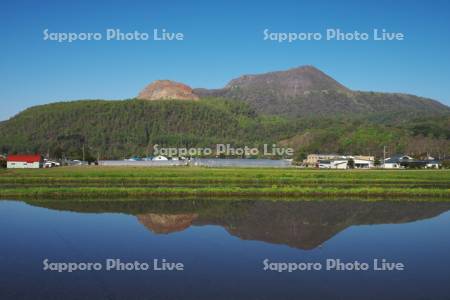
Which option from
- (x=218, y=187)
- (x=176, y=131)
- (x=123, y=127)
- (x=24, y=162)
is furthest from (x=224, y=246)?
(x=176, y=131)

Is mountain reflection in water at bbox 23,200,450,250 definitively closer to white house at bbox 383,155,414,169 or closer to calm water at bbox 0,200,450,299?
calm water at bbox 0,200,450,299

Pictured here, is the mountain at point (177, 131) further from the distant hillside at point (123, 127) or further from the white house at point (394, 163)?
Result: the white house at point (394, 163)

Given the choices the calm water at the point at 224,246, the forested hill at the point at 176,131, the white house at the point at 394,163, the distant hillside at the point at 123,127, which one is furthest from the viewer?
the distant hillside at the point at 123,127

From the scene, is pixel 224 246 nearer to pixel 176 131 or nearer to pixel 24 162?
pixel 24 162

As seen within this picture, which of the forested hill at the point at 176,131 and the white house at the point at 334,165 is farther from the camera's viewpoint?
the forested hill at the point at 176,131

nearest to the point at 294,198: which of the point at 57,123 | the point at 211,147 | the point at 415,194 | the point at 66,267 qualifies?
the point at 415,194

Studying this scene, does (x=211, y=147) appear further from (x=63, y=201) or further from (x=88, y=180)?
(x=63, y=201)

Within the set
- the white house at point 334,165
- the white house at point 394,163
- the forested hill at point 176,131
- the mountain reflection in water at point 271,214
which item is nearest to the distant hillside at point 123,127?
the forested hill at point 176,131

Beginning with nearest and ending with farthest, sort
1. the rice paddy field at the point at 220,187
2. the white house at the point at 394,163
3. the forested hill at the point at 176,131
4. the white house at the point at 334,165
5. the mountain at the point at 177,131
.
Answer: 1. the rice paddy field at the point at 220,187
2. the white house at the point at 334,165
3. the white house at the point at 394,163
4. the mountain at the point at 177,131
5. the forested hill at the point at 176,131
